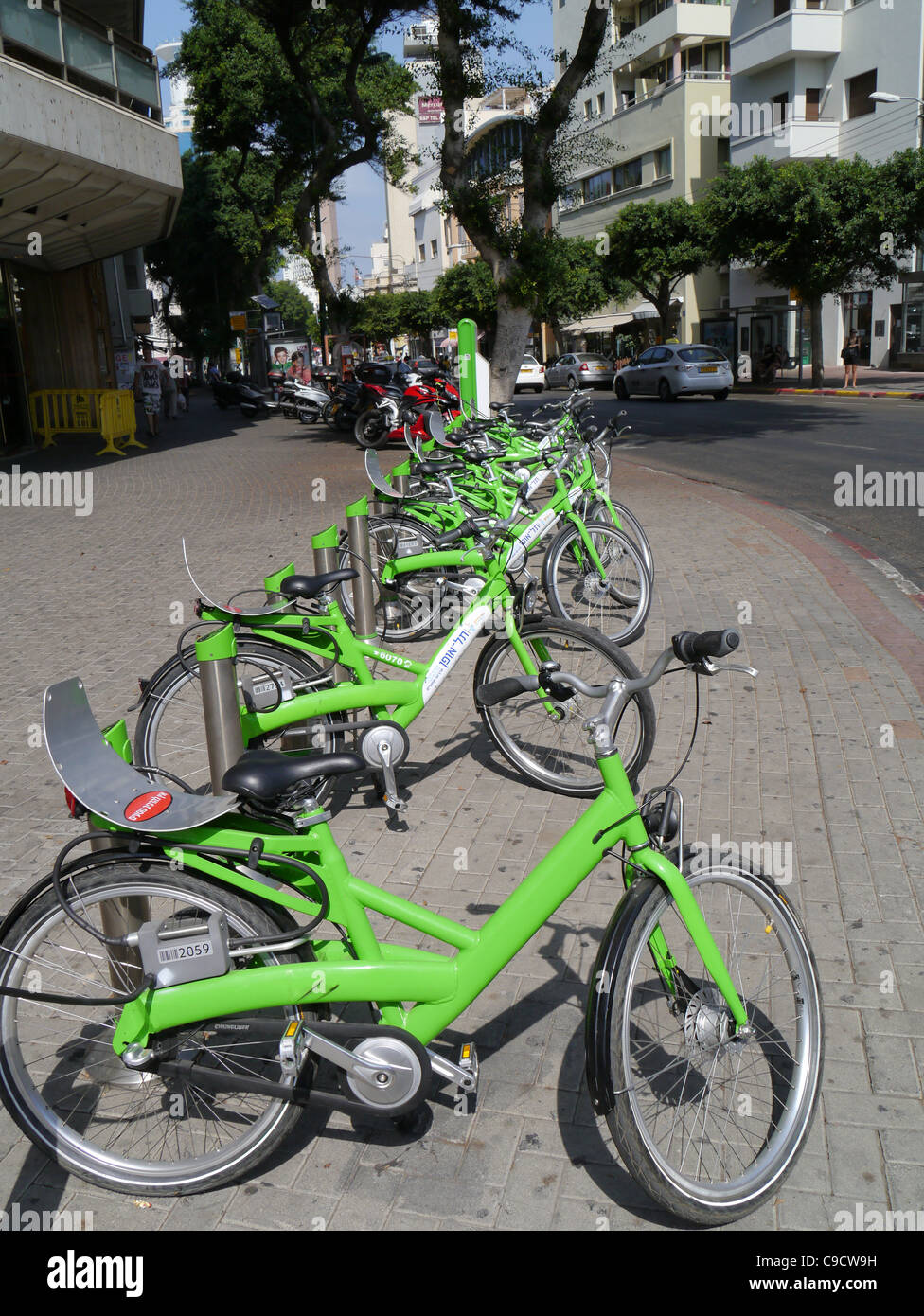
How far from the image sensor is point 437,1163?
107 inches

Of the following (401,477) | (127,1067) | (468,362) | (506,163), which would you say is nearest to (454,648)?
(127,1067)

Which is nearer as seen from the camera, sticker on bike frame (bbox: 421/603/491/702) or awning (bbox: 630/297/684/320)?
sticker on bike frame (bbox: 421/603/491/702)

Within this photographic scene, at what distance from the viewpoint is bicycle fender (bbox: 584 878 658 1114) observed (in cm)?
235

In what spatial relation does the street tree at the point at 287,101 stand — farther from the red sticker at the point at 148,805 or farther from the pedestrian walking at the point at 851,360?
the red sticker at the point at 148,805

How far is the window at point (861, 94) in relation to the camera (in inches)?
1547

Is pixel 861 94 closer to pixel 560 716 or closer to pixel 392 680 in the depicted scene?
pixel 560 716

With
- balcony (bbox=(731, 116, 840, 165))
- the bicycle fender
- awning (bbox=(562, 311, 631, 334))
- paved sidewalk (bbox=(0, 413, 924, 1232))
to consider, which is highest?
balcony (bbox=(731, 116, 840, 165))

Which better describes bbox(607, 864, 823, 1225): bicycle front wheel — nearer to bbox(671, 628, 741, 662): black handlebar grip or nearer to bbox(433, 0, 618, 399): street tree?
bbox(671, 628, 741, 662): black handlebar grip

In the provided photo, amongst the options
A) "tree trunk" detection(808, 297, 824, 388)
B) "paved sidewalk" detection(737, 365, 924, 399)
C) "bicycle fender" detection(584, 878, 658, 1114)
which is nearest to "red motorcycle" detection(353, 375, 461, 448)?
"bicycle fender" detection(584, 878, 658, 1114)

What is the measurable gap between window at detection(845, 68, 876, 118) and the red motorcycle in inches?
1058

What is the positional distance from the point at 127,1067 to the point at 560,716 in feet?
7.90

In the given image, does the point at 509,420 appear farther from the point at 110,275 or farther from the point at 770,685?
the point at 110,275

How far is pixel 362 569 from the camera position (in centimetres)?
636
